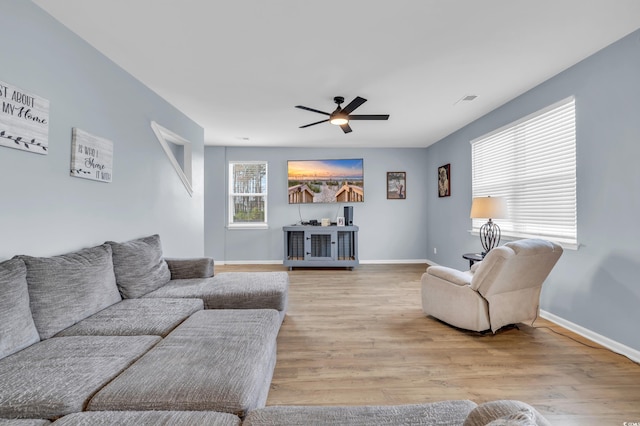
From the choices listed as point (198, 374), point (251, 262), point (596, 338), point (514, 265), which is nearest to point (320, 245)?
point (251, 262)

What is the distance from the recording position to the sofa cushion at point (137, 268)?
223 cm

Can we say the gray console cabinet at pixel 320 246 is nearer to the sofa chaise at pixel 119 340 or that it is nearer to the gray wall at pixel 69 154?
the gray wall at pixel 69 154

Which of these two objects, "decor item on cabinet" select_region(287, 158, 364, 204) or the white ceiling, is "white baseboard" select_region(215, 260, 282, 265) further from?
the white ceiling

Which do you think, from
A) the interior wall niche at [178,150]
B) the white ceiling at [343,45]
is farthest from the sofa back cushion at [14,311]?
the interior wall niche at [178,150]

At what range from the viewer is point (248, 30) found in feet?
6.83

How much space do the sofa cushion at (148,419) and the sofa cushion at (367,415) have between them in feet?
0.38

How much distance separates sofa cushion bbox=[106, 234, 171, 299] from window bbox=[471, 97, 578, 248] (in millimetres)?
3881

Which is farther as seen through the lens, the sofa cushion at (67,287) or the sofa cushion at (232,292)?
the sofa cushion at (232,292)

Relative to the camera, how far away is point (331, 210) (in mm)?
5895

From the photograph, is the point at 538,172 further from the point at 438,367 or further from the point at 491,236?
the point at 438,367

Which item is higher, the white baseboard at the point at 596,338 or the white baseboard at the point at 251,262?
the white baseboard at the point at 251,262

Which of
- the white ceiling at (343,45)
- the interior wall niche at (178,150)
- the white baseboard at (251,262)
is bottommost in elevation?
the white baseboard at (251,262)

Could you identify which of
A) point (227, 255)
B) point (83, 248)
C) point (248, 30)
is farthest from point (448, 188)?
point (83, 248)

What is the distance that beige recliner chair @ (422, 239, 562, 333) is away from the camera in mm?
2305
